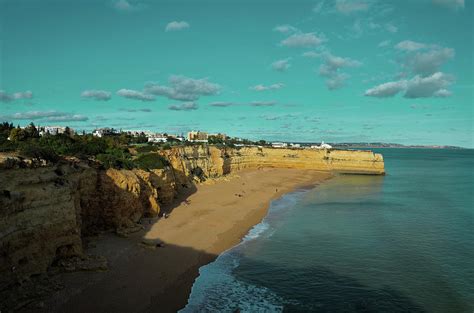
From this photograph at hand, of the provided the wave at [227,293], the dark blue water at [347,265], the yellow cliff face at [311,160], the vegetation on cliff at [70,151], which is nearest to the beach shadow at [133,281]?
the wave at [227,293]

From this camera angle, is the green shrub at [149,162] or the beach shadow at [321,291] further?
the green shrub at [149,162]

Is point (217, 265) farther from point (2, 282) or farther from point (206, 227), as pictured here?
point (2, 282)

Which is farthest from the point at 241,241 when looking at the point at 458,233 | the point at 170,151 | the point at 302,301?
the point at 170,151

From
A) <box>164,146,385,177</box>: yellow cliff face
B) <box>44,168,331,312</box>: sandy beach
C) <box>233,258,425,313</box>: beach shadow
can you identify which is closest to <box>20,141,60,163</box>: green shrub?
<box>44,168,331,312</box>: sandy beach

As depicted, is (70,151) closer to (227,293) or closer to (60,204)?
(60,204)

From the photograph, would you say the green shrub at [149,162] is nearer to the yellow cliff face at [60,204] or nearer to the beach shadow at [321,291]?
the yellow cliff face at [60,204]

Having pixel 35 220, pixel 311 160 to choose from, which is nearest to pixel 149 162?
pixel 35 220
